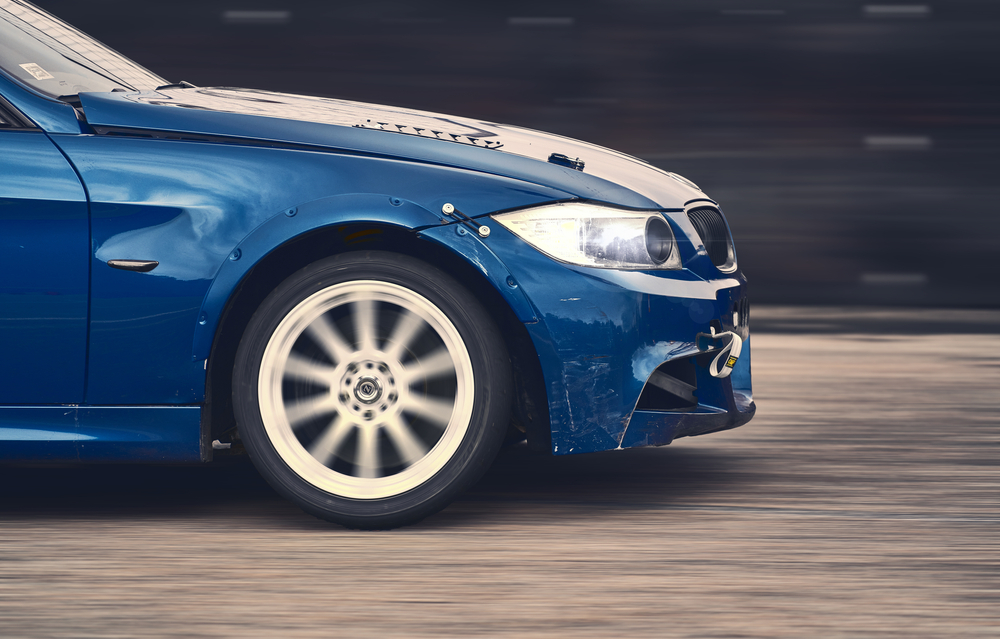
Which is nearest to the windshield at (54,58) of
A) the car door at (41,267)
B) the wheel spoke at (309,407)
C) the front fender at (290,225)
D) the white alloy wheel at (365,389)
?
the car door at (41,267)

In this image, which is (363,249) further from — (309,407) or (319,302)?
(309,407)

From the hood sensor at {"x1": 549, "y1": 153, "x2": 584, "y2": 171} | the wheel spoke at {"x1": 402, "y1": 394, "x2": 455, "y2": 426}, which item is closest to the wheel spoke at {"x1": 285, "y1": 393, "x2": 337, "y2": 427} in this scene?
the wheel spoke at {"x1": 402, "y1": 394, "x2": 455, "y2": 426}

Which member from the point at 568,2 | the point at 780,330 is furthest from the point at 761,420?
the point at 568,2

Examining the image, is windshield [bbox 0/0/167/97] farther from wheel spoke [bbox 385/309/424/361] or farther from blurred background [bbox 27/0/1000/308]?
blurred background [bbox 27/0/1000/308]

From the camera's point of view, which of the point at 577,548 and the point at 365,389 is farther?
the point at 365,389

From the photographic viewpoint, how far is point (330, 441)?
406 cm

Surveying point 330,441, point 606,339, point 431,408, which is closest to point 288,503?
point 330,441

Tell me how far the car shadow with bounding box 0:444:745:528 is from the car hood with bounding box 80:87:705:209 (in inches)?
38.4

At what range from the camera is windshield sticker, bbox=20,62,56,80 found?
13.8ft

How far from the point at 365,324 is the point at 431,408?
305 mm

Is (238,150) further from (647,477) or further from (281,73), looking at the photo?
(281,73)

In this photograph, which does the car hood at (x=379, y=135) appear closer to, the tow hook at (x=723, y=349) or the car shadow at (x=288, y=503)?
the tow hook at (x=723, y=349)

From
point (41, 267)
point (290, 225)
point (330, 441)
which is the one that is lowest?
point (330, 441)

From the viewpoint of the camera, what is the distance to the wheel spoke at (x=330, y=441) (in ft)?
13.3
